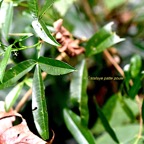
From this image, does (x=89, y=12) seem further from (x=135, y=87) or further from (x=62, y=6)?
(x=135, y=87)

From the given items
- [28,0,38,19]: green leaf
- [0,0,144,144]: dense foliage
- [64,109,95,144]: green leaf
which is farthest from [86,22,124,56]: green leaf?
[28,0,38,19]: green leaf

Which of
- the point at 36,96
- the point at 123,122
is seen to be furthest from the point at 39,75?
the point at 123,122

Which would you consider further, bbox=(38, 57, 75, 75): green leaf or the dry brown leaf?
the dry brown leaf

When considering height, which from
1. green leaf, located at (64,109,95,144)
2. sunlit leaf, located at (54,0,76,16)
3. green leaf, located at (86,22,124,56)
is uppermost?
sunlit leaf, located at (54,0,76,16)

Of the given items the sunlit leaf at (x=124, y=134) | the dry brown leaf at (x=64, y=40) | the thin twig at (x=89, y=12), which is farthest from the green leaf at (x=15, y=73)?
the thin twig at (x=89, y=12)

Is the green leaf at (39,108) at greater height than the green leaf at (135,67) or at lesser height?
greater

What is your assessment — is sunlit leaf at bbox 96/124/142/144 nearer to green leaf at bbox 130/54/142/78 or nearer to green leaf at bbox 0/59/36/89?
green leaf at bbox 130/54/142/78

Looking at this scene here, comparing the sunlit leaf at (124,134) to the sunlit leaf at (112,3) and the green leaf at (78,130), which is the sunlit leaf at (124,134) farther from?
the sunlit leaf at (112,3)
